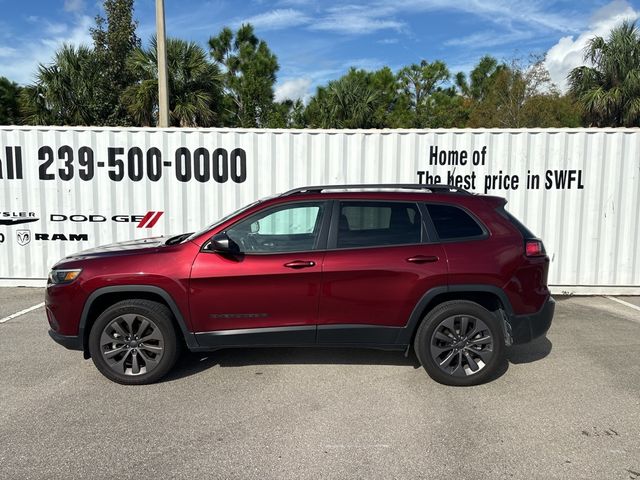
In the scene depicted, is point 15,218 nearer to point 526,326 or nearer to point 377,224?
point 377,224

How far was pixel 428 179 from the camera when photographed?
25.7 ft

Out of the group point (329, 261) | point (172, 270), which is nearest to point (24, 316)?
point (172, 270)

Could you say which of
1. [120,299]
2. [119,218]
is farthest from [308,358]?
[119,218]

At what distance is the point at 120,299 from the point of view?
13.9ft

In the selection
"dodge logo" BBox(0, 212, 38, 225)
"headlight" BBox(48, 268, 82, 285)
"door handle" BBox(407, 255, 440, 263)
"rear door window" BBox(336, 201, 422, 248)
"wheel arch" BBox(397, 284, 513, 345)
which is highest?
"rear door window" BBox(336, 201, 422, 248)

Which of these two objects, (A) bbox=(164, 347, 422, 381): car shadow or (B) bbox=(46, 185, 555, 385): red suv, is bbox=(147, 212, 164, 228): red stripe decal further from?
(B) bbox=(46, 185, 555, 385): red suv

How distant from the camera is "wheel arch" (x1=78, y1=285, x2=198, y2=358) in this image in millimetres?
4074

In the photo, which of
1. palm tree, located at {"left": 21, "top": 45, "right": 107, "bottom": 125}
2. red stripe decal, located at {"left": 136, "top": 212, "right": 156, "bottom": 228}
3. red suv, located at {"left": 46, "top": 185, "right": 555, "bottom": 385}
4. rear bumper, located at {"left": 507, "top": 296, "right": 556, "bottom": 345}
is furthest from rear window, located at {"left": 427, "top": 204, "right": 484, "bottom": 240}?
palm tree, located at {"left": 21, "top": 45, "right": 107, "bottom": 125}

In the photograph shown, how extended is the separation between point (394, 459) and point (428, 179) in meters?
5.44

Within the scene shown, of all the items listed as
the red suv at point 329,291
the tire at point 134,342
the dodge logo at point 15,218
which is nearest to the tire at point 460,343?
the red suv at point 329,291

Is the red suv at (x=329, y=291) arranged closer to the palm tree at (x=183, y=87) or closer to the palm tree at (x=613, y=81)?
the palm tree at (x=183, y=87)

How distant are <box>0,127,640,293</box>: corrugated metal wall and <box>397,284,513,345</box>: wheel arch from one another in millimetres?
3897

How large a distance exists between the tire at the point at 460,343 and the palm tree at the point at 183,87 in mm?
11834

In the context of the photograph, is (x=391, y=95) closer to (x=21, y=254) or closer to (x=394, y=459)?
(x=21, y=254)
